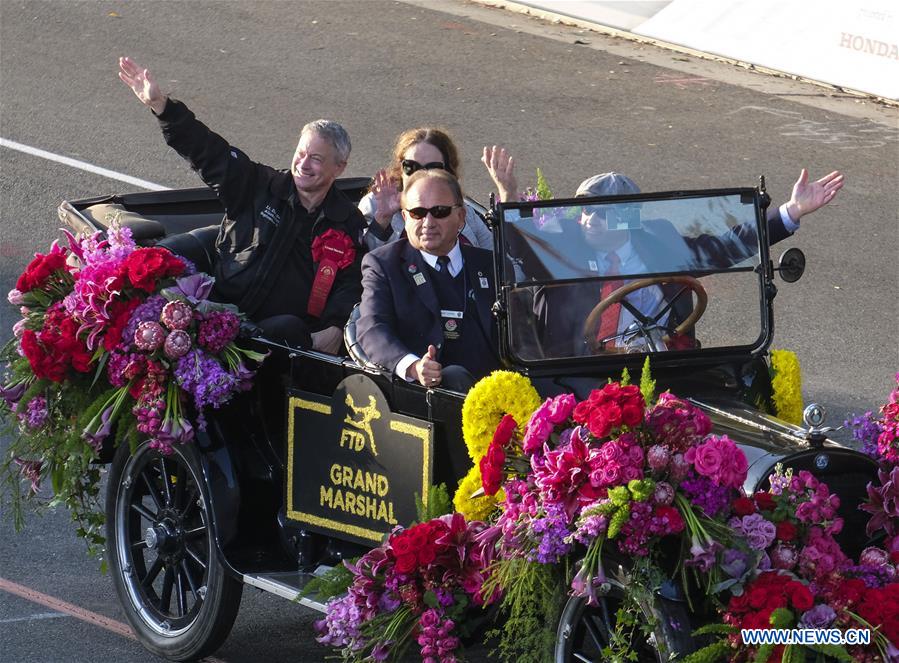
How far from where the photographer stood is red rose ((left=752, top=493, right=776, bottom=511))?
485cm

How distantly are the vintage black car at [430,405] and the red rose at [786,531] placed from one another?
44 cm

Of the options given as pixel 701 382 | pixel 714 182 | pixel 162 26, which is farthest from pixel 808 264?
pixel 162 26

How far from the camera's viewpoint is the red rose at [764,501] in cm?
485

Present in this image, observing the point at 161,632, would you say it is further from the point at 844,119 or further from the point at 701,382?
the point at 844,119

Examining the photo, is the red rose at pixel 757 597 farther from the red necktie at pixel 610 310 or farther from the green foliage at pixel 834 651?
the red necktie at pixel 610 310

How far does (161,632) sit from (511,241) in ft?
7.05

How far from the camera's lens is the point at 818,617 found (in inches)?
180

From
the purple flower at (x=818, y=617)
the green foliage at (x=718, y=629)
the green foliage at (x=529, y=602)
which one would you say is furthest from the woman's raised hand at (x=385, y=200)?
the purple flower at (x=818, y=617)

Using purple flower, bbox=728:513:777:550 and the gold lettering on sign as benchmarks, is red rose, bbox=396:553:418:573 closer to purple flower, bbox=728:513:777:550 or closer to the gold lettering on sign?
the gold lettering on sign

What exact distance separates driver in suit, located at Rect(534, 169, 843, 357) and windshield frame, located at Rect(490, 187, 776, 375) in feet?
0.13

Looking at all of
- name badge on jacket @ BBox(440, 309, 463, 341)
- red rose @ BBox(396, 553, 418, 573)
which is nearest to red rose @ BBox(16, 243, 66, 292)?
name badge on jacket @ BBox(440, 309, 463, 341)

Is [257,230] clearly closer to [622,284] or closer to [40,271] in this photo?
[40,271]

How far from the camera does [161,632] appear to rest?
6.40 m

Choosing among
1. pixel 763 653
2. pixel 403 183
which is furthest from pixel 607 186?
pixel 763 653
